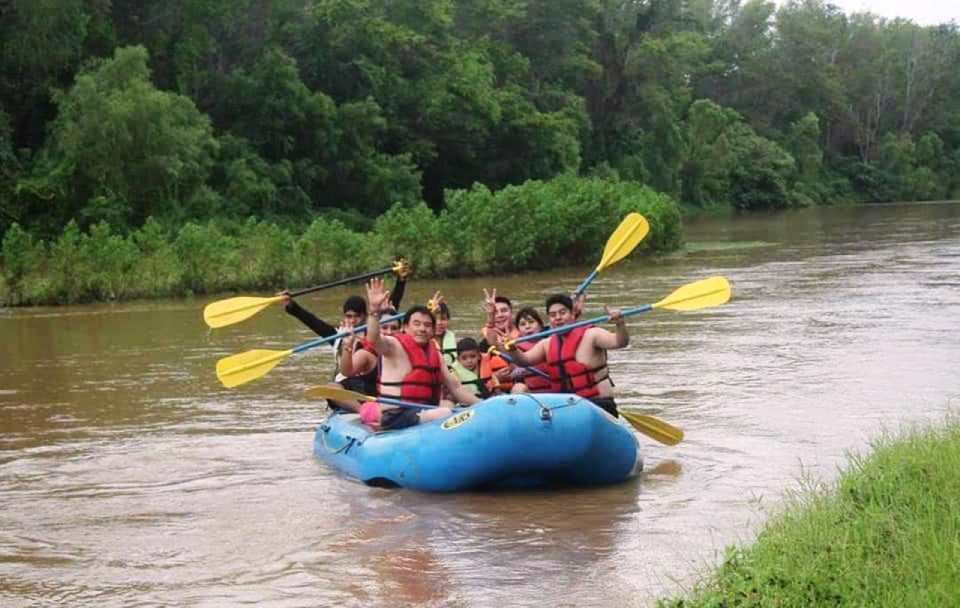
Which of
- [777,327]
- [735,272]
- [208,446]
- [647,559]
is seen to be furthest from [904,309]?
[647,559]

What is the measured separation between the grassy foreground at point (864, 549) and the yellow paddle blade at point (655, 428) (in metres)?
2.37

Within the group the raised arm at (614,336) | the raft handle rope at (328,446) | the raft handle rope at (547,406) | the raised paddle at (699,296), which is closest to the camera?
the raft handle rope at (547,406)

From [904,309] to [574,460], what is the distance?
29.7ft

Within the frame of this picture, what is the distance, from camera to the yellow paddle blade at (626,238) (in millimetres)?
8836

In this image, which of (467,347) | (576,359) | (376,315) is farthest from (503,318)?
(376,315)

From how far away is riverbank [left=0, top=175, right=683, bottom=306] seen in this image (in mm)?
18250

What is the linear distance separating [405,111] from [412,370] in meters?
25.7

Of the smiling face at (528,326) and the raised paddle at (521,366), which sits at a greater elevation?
the smiling face at (528,326)

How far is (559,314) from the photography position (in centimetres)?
767

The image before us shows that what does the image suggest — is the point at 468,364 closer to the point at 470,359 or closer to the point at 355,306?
the point at 470,359

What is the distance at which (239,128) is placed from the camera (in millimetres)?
29719

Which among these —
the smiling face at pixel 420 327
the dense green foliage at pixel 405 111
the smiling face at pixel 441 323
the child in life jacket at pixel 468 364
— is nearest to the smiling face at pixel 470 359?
the child in life jacket at pixel 468 364

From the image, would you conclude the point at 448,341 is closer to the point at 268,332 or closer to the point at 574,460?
the point at 574,460

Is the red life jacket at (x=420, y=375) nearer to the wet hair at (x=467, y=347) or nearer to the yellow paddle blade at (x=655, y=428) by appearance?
the wet hair at (x=467, y=347)
